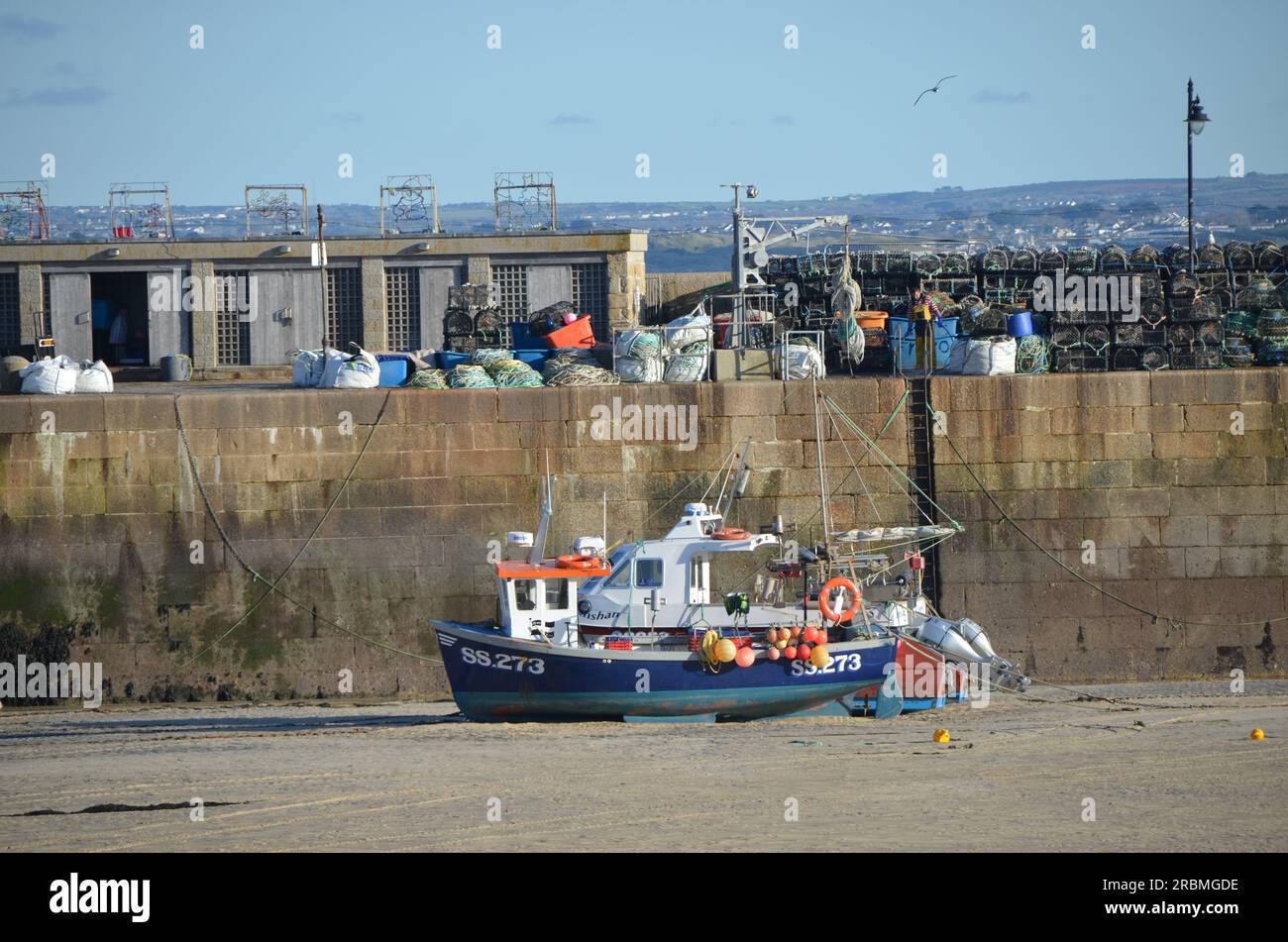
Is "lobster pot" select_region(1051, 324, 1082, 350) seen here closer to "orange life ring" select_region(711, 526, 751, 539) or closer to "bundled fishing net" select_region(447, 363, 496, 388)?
"orange life ring" select_region(711, 526, 751, 539)

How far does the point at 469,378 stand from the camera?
2114 centimetres

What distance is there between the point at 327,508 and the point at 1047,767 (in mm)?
10054

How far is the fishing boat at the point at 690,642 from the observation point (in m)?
16.9

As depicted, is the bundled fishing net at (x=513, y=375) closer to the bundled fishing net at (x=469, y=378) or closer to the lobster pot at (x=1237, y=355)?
the bundled fishing net at (x=469, y=378)

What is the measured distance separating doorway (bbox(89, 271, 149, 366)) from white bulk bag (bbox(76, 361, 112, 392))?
21.0ft

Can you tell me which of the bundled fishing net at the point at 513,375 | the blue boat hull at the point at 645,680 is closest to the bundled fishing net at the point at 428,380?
the bundled fishing net at the point at 513,375

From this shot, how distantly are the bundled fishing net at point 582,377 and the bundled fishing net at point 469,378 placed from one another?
83 cm

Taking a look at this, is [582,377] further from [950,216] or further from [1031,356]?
[950,216]

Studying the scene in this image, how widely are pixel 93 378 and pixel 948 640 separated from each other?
12057mm

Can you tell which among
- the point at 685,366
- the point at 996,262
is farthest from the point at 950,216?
the point at 685,366

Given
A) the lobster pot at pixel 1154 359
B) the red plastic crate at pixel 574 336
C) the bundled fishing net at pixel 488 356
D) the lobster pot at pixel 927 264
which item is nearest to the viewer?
the lobster pot at pixel 1154 359

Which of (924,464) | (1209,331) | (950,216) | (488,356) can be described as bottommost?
(924,464)

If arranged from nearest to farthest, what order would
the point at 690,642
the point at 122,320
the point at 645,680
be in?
the point at 645,680
the point at 690,642
the point at 122,320

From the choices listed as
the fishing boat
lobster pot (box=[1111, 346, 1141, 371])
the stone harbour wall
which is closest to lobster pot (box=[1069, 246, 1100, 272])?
lobster pot (box=[1111, 346, 1141, 371])
